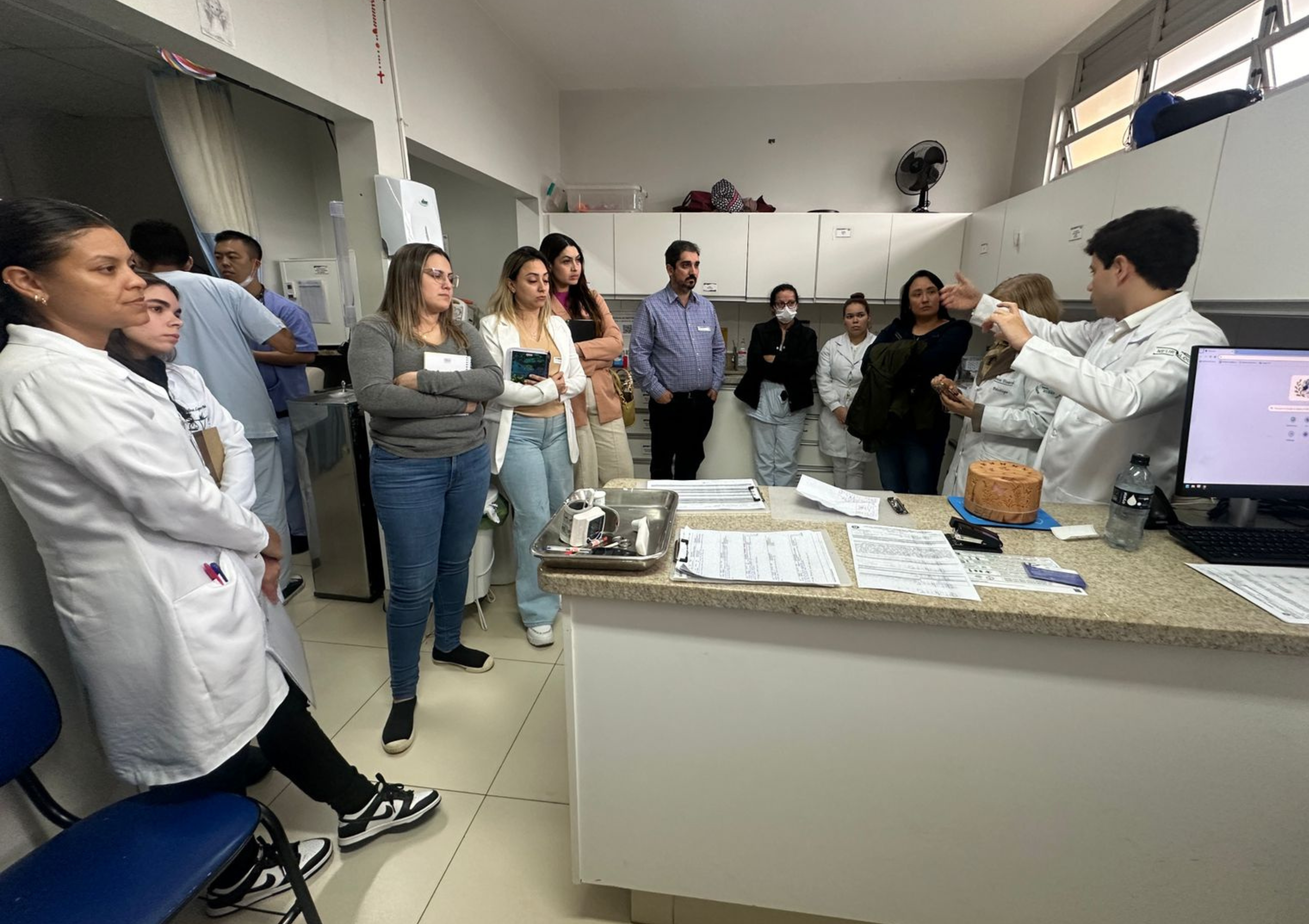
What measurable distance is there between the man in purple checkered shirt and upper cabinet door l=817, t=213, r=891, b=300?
89 centimetres

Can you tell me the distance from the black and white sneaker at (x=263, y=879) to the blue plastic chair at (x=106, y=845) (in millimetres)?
275

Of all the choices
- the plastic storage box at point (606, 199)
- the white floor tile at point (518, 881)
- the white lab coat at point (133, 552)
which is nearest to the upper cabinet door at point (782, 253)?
the plastic storage box at point (606, 199)

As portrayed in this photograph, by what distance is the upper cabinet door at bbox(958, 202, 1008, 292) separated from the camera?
10.4ft

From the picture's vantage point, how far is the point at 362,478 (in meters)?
2.47

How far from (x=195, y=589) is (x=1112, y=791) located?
1.64 m

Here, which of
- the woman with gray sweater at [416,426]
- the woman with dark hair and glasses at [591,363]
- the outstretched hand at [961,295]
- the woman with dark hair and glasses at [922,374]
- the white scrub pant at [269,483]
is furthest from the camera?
the woman with dark hair and glasses at [922,374]

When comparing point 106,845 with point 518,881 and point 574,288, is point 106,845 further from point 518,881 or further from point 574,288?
point 574,288

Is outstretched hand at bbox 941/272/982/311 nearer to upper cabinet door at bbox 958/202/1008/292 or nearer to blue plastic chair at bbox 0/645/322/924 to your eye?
upper cabinet door at bbox 958/202/1008/292

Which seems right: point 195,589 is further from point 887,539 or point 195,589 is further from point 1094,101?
point 1094,101

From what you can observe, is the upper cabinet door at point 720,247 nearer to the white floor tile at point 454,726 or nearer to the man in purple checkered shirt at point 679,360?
the man in purple checkered shirt at point 679,360

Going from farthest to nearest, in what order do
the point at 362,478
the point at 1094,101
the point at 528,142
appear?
the point at 528,142, the point at 1094,101, the point at 362,478

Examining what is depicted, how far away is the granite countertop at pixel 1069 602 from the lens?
891 millimetres

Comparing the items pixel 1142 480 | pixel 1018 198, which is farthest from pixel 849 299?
pixel 1142 480

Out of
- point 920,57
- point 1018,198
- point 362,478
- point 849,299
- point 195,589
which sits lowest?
point 362,478
